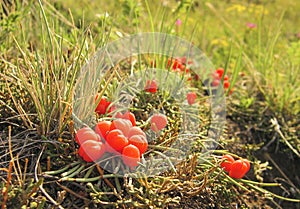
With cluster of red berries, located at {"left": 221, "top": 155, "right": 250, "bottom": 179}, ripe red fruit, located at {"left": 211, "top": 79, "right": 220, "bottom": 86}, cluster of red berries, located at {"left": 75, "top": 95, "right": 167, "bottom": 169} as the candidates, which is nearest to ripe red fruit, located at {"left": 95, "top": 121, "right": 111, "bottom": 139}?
cluster of red berries, located at {"left": 75, "top": 95, "right": 167, "bottom": 169}

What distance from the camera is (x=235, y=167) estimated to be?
150cm

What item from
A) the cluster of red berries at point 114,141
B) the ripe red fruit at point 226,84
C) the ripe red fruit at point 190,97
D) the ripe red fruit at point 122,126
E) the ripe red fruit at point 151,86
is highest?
the ripe red fruit at point 122,126

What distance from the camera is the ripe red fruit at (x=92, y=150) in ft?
4.31

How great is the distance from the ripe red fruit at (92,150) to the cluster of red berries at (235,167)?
0.43 m

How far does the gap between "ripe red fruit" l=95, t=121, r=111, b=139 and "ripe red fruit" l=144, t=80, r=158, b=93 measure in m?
0.47

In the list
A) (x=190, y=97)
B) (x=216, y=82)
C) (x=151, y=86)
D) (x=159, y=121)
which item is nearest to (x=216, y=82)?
(x=216, y=82)

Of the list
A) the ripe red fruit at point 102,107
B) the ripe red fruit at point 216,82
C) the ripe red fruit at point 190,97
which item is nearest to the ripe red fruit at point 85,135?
the ripe red fruit at point 102,107

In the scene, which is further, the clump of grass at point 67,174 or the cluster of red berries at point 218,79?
the cluster of red berries at point 218,79

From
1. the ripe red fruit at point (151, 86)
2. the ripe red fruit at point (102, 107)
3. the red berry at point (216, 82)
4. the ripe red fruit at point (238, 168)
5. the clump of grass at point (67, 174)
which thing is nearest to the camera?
the clump of grass at point (67, 174)

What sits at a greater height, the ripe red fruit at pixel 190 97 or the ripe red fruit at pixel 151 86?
the ripe red fruit at pixel 151 86

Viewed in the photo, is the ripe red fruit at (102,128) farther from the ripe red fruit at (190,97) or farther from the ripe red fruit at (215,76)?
the ripe red fruit at (215,76)

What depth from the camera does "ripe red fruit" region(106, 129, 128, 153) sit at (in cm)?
133

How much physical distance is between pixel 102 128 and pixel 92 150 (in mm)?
111

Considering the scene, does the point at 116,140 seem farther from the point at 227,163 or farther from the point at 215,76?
the point at 215,76
